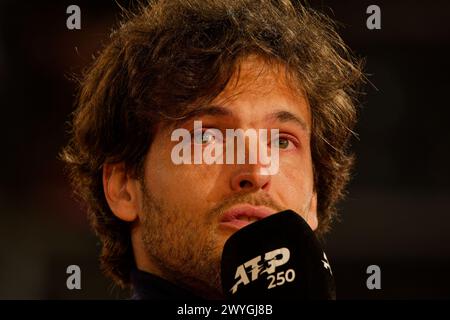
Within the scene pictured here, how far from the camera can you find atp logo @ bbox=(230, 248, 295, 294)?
1211 mm

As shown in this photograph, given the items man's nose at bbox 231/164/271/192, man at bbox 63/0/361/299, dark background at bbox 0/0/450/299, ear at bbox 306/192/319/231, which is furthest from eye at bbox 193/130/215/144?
dark background at bbox 0/0/450/299

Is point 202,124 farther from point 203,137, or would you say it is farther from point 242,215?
point 242,215

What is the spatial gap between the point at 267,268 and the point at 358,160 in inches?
48.3

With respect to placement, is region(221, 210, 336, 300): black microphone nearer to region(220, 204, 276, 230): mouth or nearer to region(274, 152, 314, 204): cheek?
region(220, 204, 276, 230): mouth

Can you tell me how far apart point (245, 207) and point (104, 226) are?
0.54m

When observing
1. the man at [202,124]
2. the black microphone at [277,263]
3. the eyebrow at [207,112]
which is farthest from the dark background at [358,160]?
the black microphone at [277,263]

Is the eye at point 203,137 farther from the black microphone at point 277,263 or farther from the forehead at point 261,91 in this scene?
the black microphone at point 277,263

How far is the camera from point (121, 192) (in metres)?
1.77

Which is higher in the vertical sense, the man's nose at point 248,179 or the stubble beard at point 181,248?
the man's nose at point 248,179

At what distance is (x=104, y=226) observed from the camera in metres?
1.93

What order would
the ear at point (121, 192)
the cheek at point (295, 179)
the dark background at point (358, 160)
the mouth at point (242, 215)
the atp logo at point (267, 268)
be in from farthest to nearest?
the dark background at point (358, 160)
the ear at point (121, 192)
the cheek at point (295, 179)
the mouth at point (242, 215)
the atp logo at point (267, 268)

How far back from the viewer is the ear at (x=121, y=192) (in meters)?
1.74

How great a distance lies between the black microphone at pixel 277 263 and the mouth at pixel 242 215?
0.74ft

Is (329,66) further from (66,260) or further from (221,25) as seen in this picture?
(66,260)
